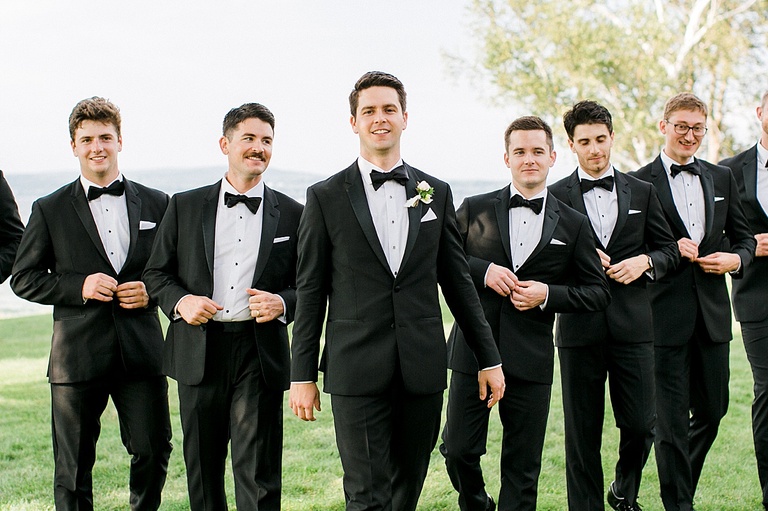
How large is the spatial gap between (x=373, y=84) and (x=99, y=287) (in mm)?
1813

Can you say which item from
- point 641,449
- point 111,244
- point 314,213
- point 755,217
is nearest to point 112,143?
point 111,244

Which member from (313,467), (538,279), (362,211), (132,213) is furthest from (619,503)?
(132,213)

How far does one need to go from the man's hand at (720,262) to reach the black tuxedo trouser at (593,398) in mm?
669

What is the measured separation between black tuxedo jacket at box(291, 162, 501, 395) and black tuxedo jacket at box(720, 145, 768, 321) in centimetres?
279

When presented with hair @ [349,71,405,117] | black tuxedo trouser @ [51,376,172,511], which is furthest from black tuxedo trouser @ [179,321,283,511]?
hair @ [349,71,405,117]

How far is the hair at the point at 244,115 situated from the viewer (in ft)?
15.7

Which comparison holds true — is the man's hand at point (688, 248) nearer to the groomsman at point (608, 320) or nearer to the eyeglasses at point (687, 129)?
the groomsman at point (608, 320)

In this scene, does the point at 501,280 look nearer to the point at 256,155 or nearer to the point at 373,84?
the point at 373,84

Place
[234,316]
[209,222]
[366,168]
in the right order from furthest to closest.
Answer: [209,222]
[234,316]
[366,168]

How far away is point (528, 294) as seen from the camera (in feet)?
15.7

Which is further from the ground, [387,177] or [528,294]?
[387,177]

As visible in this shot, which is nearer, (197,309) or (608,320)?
(197,309)

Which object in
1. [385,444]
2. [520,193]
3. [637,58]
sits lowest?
[385,444]

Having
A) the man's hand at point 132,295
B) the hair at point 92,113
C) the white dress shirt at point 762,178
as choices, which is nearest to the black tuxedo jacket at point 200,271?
the man's hand at point 132,295
